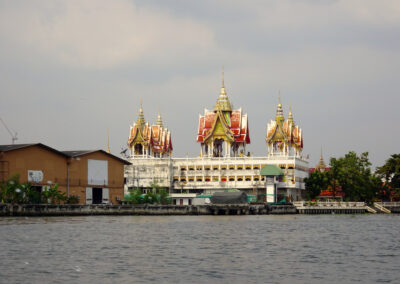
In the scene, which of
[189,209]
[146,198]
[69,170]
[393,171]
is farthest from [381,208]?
[69,170]

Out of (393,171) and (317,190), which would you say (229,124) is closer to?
(317,190)

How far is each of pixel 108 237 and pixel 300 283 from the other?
91.7ft

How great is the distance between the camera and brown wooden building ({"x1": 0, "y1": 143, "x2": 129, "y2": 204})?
105625 mm

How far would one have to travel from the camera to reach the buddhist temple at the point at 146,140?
162 m

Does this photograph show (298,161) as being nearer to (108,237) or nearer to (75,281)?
(108,237)

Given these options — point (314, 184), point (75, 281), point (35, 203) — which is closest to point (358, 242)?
point (75, 281)

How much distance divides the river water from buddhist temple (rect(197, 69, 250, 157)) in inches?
3703

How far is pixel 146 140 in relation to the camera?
162000 mm

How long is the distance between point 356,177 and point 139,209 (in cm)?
4592

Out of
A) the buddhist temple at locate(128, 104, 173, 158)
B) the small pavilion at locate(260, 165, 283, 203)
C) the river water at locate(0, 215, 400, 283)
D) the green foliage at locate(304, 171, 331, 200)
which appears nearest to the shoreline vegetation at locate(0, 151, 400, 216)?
the green foliage at locate(304, 171, 331, 200)

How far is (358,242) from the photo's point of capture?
176 feet

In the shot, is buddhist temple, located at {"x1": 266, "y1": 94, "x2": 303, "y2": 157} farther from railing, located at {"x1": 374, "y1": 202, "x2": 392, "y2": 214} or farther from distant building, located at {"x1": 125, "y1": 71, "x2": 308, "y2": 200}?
railing, located at {"x1": 374, "y1": 202, "x2": 392, "y2": 214}

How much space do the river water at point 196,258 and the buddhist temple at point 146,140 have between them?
331 ft

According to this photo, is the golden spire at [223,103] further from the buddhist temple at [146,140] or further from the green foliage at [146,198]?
the green foliage at [146,198]
